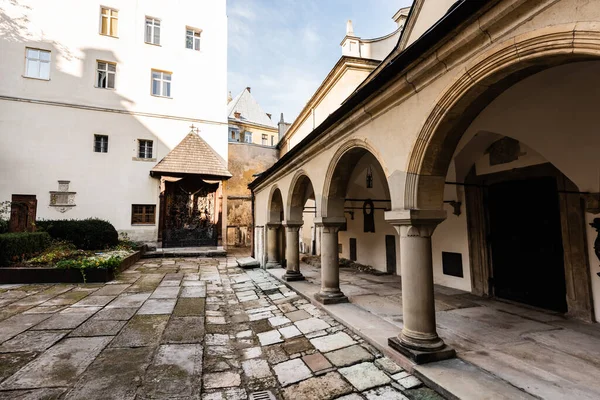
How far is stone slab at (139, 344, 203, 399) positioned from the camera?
117 inches

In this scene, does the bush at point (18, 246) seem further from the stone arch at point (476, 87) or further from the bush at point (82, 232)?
the stone arch at point (476, 87)

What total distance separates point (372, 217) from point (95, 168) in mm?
13372

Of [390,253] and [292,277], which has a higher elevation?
[390,253]

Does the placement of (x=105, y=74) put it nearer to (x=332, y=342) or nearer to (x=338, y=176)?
(x=338, y=176)

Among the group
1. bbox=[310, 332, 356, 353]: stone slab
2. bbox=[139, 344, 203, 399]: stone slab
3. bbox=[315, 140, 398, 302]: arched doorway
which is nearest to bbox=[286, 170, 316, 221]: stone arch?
bbox=[315, 140, 398, 302]: arched doorway

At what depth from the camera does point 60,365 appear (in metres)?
3.48

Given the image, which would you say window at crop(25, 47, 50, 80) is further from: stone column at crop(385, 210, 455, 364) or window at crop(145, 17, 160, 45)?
stone column at crop(385, 210, 455, 364)

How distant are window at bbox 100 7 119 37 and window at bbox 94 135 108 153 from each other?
215 inches

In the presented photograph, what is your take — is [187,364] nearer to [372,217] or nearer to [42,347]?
[42,347]

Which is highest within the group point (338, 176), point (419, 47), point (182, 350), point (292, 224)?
point (419, 47)

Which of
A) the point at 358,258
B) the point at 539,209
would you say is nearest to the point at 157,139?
the point at 358,258

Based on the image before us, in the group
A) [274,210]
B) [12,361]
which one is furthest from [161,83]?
[12,361]

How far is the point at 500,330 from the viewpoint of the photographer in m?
4.09

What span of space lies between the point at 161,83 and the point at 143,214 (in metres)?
7.26
